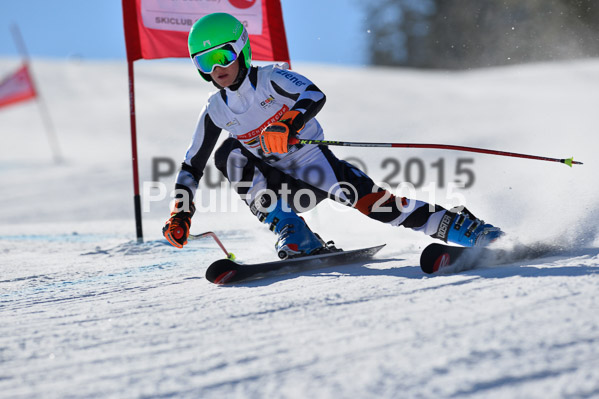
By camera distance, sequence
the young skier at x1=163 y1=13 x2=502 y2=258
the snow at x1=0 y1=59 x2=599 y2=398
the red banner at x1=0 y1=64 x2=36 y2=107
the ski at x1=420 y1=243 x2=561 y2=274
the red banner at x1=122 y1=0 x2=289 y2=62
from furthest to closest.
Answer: the red banner at x1=0 y1=64 x2=36 y2=107, the red banner at x1=122 y1=0 x2=289 y2=62, the young skier at x1=163 y1=13 x2=502 y2=258, the ski at x1=420 y1=243 x2=561 y2=274, the snow at x1=0 y1=59 x2=599 y2=398

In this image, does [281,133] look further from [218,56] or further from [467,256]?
[467,256]

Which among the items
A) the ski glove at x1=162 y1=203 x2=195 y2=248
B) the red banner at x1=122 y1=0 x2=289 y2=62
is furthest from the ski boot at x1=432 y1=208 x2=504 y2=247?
the red banner at x1=122 y1=0 x2=289 y2=62

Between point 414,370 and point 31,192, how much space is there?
10015 mm

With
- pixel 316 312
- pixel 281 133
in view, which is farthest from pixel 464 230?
pixel 316 312

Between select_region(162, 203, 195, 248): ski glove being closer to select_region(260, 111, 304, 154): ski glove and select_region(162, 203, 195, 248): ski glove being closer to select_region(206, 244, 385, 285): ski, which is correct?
select_region(206, 244, 385, 285): ski

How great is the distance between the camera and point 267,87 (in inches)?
135

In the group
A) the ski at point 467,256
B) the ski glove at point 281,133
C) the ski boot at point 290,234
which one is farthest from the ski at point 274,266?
the ski at point 467,256

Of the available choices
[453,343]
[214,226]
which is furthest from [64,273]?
[453,343]

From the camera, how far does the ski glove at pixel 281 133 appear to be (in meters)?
3.08

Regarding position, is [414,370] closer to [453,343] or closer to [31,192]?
[453,343]

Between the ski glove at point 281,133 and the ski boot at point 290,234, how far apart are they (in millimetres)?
395

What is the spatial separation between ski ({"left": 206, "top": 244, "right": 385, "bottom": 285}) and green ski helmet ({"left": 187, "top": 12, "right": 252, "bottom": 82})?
1.07 metres

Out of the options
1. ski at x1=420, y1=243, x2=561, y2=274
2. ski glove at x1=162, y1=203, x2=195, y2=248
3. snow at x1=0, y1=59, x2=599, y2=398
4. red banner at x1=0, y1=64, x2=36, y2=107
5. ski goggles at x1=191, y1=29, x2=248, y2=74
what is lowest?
snow at x1=0, y1=59, x2=599, y2=398

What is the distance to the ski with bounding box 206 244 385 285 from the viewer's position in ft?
9.40
